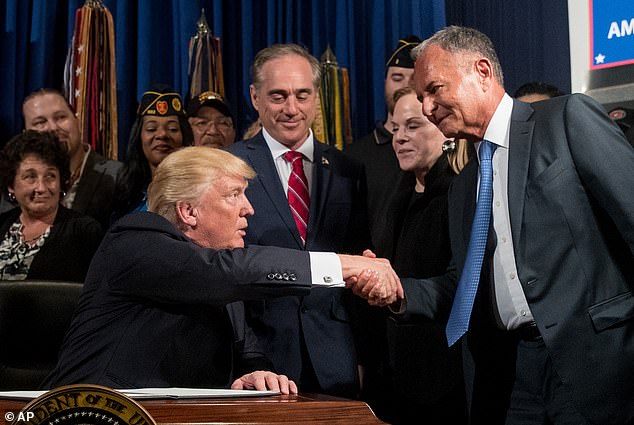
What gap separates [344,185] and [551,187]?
95 cm

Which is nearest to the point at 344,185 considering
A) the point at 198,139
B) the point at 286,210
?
the point at 286,210

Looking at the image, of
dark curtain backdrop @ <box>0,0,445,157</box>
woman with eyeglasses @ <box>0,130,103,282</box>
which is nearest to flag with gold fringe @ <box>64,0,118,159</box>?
dark curtain backdrop @ <box>0,0,445,157</box>

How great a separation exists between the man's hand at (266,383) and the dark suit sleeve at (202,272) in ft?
0.65

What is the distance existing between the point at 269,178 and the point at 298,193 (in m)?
0.11

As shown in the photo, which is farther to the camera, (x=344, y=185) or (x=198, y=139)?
(x=198, y=139)

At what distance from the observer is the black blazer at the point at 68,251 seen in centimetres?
350

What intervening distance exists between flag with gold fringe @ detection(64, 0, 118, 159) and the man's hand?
2.71 m

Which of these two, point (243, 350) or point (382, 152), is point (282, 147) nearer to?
point (243, 350)

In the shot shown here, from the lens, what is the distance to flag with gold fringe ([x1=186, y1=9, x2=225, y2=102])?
4.82 meters

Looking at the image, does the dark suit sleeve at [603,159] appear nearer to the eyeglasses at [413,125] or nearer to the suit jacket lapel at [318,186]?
the suit jacket lapel at [318,186]

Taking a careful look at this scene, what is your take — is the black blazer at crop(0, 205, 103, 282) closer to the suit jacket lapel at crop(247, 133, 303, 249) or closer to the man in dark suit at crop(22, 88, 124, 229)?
the man in dark suit at crop(22, 88, 124, 229)

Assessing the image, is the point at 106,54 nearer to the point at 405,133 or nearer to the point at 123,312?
the point at 405,133

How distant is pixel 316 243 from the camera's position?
292 centimetres

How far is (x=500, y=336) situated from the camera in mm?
2479
